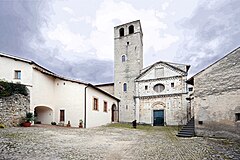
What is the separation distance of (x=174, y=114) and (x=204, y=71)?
509 inches

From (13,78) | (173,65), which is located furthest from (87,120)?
(173,65)

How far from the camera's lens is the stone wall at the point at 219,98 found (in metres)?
11.6

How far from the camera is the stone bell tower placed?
1130 inches

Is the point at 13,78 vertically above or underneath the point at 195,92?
above

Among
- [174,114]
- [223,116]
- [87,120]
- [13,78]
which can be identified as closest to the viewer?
[223,116]

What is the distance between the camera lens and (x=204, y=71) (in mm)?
13586

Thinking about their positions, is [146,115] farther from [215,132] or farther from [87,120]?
[215,132]

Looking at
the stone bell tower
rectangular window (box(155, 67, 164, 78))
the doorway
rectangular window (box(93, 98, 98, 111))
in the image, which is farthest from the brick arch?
rectangular window (box(93, 98, 98, 111))

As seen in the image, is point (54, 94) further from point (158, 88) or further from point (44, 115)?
point (158, 88)

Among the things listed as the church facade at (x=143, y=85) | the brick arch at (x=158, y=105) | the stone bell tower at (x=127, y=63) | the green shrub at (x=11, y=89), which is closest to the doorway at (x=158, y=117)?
the church facade at (x=143, y=85)

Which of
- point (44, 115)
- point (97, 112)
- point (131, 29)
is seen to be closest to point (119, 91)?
point (97, 112)

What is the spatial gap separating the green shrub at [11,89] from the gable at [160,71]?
16237 millimetres

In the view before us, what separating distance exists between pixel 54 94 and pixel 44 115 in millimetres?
2332

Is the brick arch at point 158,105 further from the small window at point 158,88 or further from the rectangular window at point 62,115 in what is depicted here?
the rectangular window at point 62,115
